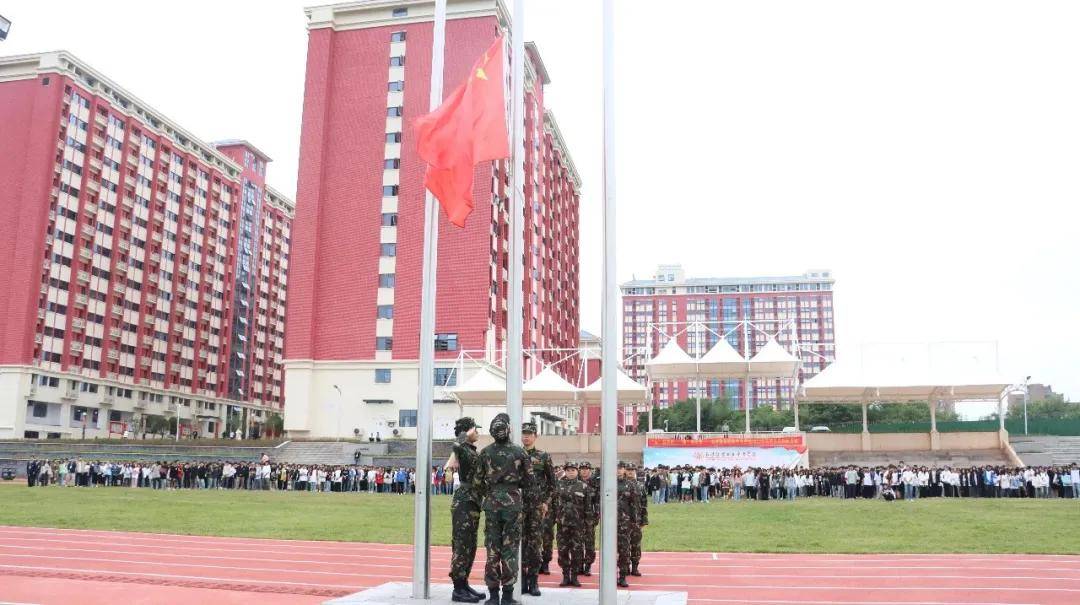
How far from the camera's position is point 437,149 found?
955cm

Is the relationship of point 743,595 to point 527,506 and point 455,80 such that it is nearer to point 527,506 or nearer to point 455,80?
point 527,506

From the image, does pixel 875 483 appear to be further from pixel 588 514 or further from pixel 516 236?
pixel 516 236

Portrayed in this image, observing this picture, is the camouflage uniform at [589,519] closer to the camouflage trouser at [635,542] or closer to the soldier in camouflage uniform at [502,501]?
the camouflage trouser at [635,542]

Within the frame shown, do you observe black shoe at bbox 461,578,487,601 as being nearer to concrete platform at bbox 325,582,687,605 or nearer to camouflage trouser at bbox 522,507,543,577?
concrete platform at bbox 325,582,687,605

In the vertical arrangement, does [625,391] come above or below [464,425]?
above

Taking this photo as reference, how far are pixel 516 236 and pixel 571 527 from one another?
3.83 m

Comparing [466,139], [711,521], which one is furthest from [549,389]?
[466,139]

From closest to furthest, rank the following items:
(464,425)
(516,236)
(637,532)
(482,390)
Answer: (464,425)
(516,236)
(637,532)
(482,390)

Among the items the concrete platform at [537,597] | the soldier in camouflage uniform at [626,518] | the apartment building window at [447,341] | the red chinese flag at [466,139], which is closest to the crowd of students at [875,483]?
the soldier in camouflage uniform at [626,518]

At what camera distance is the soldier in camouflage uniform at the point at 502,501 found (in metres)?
8.69

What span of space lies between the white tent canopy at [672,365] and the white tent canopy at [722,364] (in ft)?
1.48

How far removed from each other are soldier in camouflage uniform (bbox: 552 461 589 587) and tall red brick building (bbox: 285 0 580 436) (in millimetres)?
41715

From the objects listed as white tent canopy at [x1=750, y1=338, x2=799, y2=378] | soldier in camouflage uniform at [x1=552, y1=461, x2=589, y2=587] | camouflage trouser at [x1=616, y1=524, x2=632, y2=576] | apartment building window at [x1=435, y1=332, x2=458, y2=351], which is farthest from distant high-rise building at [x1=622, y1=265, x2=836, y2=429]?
soldier in camouflage uniform at [x1=552, y1=461, x2=589, y2=587]

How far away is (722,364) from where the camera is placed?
129 feet
